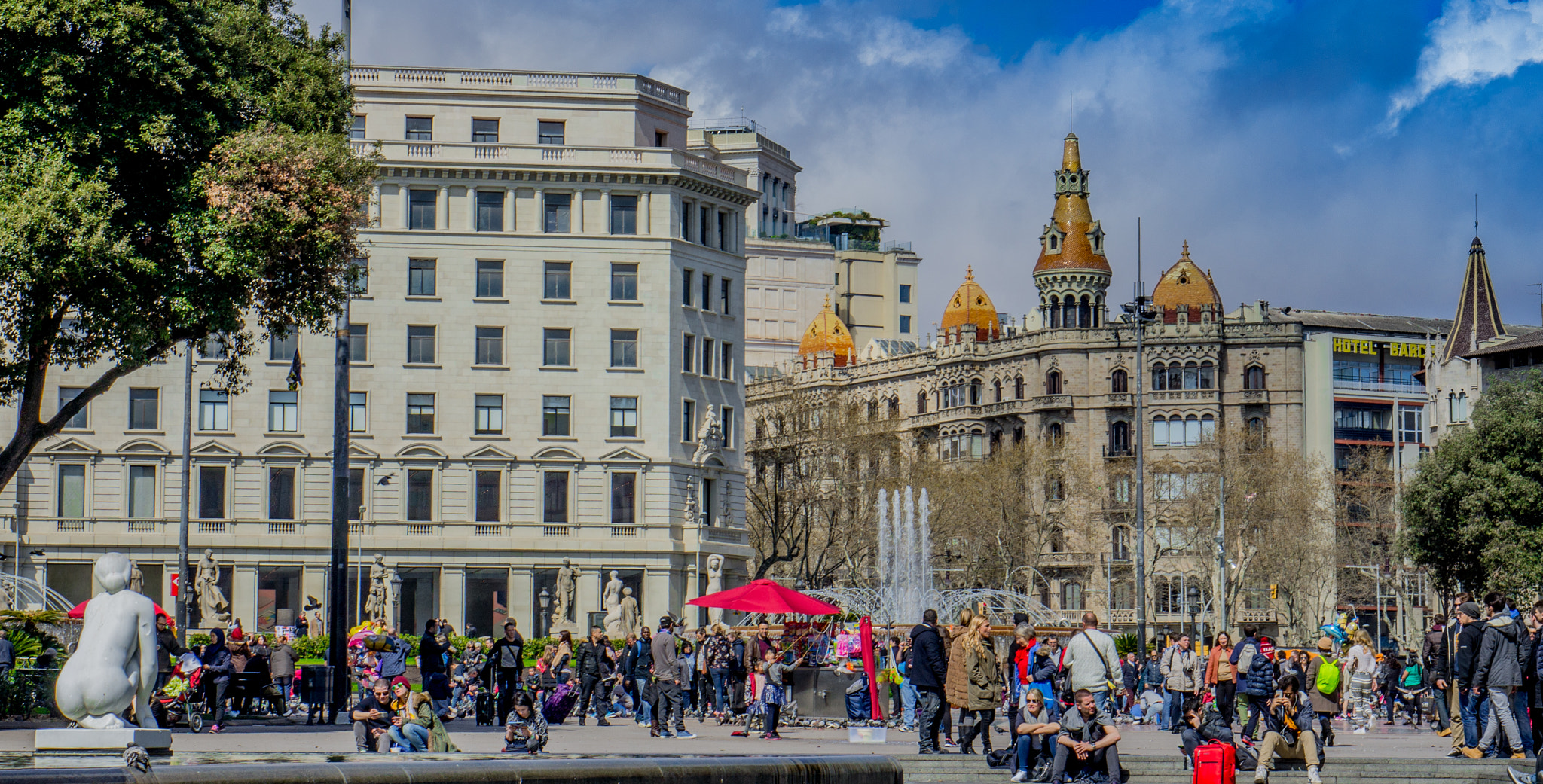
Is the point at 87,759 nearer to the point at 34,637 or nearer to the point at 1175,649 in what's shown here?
the point at 34,637

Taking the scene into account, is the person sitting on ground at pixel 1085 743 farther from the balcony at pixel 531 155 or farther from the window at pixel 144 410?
the window at pixel 144 410

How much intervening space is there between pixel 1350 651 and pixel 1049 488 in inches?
2685

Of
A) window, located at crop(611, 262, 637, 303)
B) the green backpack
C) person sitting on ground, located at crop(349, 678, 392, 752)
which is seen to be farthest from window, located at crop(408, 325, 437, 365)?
person sitting on ground, located at crop(349, 678, 392, 752)

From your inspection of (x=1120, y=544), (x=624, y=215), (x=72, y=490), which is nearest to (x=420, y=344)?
(x=624, y=215)

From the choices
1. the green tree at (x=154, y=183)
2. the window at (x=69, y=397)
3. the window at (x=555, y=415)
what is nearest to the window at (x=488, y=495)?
the window at (x=555, y=415)

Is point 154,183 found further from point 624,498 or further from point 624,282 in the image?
point 624,282

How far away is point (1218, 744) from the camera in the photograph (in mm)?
20047

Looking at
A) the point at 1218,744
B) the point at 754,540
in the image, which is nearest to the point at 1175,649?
the point at 1218,744

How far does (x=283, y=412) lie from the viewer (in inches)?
2635

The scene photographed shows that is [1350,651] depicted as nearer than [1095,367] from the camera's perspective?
Yes

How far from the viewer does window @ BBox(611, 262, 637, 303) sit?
69.7m

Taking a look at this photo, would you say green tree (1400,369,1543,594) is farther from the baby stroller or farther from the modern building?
the baby stroller

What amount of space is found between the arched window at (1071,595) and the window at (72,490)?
5581cm

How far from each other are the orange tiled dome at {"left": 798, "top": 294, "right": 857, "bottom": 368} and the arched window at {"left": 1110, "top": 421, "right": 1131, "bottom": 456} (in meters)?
27.8
